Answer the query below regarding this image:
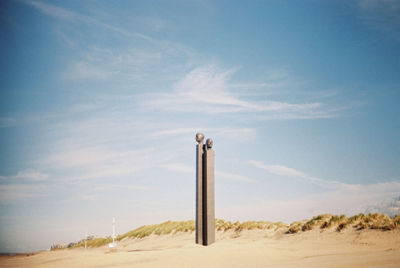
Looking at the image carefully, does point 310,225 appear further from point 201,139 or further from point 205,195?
point 201,139

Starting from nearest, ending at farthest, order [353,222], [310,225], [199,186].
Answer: [199,186]
[353,222]
[310,225]

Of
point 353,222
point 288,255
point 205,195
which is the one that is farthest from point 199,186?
point 353,222

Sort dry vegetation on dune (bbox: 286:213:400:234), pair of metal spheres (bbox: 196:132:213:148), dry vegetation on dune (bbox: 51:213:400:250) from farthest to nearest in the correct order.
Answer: dry vegetation on dune (bbox: 51:213:400:250) → dry vegetation on dune (bbox: 286:213:400:234) → pair of metal spheres (bbox: 196:132:213:148)

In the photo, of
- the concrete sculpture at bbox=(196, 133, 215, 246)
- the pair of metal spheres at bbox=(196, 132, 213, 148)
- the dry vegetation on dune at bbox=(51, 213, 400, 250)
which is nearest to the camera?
the concrete sculpture at bbox=(196, 133, 215, 246)

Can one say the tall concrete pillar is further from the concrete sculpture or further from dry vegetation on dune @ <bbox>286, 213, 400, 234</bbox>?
dry vegetation on dune @ <bbox>286, 213, 400, 234</bbox>

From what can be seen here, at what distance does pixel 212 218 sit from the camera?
10.6 m

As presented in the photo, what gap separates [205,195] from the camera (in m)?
10.6

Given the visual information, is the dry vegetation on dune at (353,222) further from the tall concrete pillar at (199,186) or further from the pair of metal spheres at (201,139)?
the pair of metal spheres at (201,139)

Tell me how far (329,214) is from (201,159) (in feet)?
22.3

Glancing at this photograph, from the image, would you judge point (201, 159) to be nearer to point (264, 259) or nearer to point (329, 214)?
point (264, 259)

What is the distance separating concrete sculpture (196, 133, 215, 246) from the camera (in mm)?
10469

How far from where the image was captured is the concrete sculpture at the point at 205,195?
10.5m

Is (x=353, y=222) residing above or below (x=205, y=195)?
below

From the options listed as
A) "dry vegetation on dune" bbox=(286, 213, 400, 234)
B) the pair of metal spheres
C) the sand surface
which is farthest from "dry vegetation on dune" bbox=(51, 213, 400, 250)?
the pair of metal spheres
